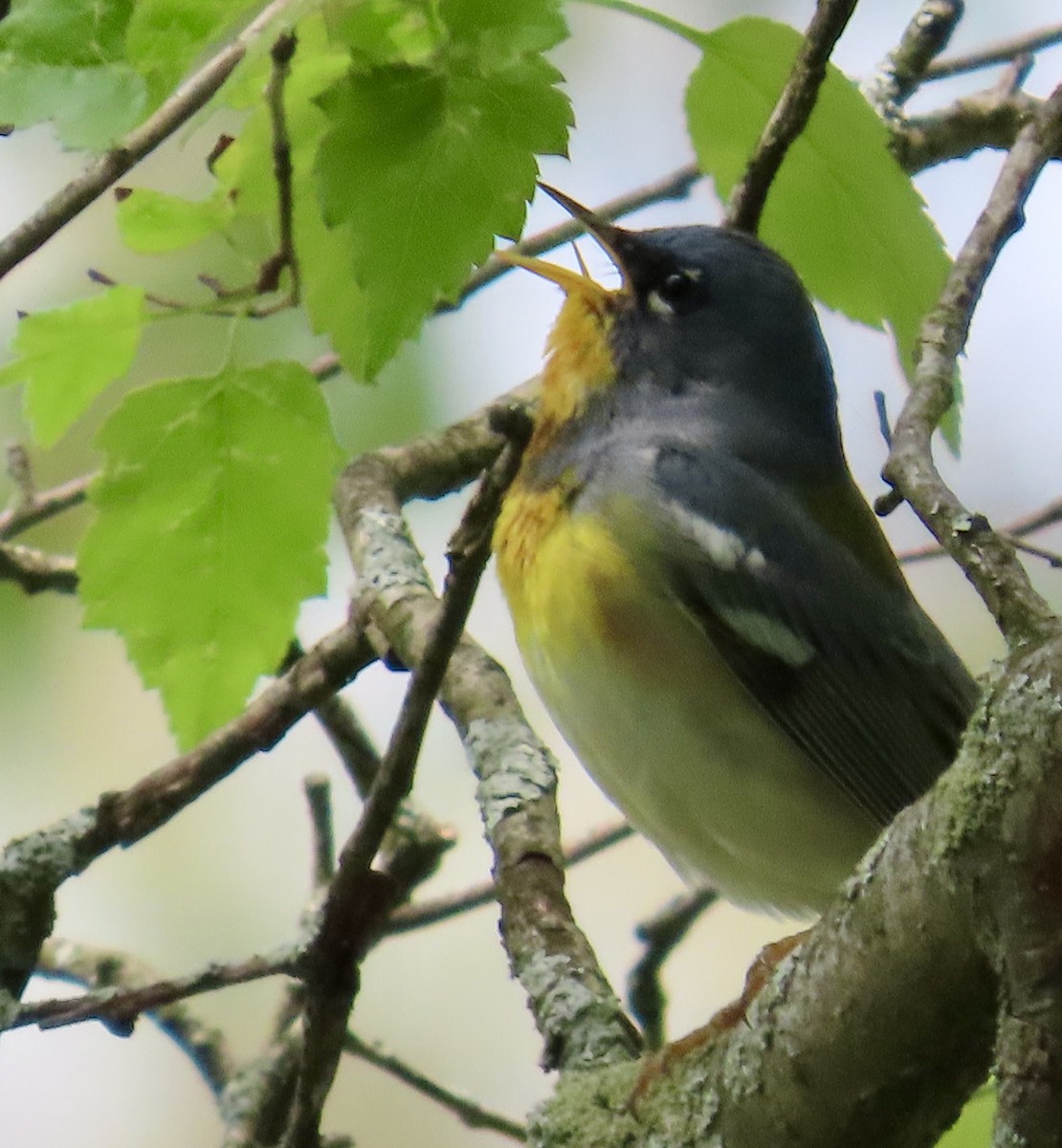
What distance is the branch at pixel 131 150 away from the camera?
5.80ft

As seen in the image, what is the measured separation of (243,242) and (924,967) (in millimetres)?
1803

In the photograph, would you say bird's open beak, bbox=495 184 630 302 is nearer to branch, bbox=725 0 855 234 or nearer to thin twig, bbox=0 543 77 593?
branch, bbox=725 0 855 234

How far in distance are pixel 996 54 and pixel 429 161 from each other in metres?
2.63

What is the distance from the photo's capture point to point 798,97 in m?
2.44

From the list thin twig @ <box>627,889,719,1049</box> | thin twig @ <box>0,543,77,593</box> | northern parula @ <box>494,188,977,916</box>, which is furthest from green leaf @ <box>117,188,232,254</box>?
thin twig @ <box>627,889,719,1049</box>

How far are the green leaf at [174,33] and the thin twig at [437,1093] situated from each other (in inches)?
82.1

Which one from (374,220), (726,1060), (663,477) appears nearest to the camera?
(726,1060)

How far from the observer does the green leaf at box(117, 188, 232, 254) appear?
246 cm

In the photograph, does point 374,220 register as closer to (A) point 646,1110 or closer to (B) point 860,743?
(A) point 646,1110

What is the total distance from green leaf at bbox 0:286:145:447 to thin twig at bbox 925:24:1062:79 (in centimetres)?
239

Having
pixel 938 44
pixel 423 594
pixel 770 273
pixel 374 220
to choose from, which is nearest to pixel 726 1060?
pixel 374 220

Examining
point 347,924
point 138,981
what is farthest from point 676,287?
point 138,981

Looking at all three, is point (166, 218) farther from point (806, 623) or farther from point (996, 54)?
point (996, 54)

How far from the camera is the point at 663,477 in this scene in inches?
126
